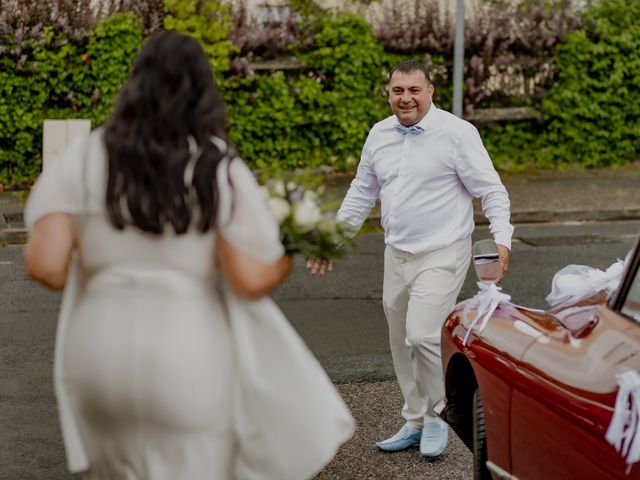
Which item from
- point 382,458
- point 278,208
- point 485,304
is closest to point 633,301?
point 485,304

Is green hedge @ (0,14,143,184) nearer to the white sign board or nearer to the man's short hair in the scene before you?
the white sign board

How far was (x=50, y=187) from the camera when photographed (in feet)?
11.2

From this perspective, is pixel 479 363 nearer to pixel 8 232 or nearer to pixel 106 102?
pixel 8 232

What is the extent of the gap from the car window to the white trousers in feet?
6.80

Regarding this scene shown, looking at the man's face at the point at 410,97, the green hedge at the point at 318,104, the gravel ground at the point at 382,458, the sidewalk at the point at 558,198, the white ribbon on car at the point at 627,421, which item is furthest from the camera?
the green hedge at the point at 318,104

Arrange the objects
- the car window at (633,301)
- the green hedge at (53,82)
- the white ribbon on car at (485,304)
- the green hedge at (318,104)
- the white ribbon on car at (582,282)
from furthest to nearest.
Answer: the green hedge at (318,104)
the green hedge at (53,82)
the white ribbon on car at (485,304)
the white ribbon on car at (582,282)
the car window at (633,301)

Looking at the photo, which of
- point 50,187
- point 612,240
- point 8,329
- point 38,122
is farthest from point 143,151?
point 38,122

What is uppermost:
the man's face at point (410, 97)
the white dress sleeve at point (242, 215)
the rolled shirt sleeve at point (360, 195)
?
the white dress sleeve at point (242, 215)

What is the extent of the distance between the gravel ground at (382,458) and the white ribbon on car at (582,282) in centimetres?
132

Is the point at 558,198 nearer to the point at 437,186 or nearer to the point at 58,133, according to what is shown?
the point at 58,133

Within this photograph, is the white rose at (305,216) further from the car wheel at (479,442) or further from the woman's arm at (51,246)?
the car wheel at (479,442)

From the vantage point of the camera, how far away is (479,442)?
16.6 feet

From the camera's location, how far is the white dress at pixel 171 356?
11.1 ft

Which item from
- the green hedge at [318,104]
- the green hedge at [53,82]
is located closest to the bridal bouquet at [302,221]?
the green hedge at [53,82]
